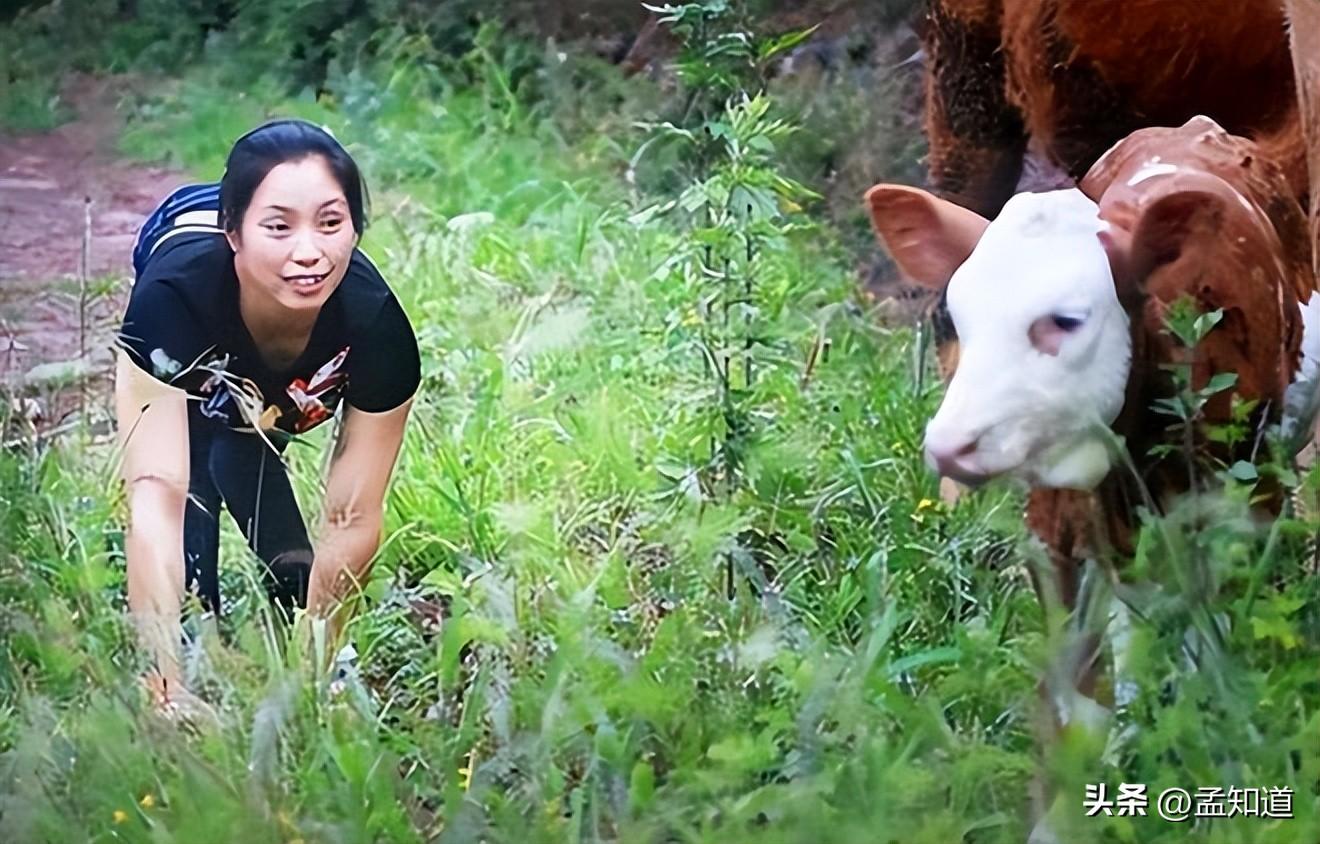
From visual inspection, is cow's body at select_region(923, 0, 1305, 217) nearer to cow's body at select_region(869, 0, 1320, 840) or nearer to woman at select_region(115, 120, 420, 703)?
cow's body at select_region(869, 0, 1320, 840)

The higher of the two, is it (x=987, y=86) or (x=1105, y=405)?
(x=987, y=86)

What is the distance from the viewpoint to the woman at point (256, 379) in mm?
1911

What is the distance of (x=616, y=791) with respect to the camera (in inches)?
70.7

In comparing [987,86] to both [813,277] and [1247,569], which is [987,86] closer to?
[813,277]

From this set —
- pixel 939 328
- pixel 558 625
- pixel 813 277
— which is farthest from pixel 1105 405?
pixel 558 625

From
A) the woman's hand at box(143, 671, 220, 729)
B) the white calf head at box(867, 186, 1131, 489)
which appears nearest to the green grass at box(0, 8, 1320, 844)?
the woman's hand at box(143, 671, 220, 729)

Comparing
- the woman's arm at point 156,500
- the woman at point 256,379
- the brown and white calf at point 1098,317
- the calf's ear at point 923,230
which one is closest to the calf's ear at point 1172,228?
the brown and white calf at point 1098,317

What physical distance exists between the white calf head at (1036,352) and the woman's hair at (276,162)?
0.73 metres

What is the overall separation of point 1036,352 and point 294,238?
34.6 inches

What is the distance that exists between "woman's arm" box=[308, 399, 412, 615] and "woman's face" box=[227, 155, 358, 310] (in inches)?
6.3

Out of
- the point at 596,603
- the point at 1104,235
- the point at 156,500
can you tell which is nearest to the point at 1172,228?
the point at 1104,235

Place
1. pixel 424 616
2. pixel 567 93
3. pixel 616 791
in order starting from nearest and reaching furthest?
pixel 616 791
pixel 424 616
pixel 567 93

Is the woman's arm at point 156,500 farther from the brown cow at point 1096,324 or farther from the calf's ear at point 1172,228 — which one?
the calf's ear at point 1172,228

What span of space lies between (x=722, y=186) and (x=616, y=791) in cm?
73
